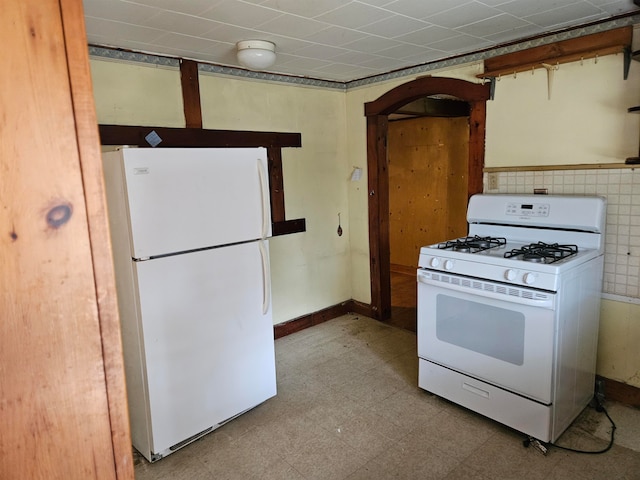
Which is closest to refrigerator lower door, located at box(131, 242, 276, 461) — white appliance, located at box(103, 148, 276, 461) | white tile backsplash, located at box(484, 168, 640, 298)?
white appliance, located at box(103, 148, 276, 461)

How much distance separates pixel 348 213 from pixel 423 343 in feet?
5.98

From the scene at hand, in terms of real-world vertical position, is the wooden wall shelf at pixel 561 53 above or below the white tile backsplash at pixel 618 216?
above

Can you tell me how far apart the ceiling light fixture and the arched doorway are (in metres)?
1.28

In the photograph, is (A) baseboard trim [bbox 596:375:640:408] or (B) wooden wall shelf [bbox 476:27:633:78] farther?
(A) baseboard trim [bbox 596:375:640:408]

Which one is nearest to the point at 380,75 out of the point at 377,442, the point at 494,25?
the point at 494,25

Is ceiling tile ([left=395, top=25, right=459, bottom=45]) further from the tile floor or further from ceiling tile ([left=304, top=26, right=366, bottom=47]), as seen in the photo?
the tile floor

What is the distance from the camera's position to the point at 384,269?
4078 mm

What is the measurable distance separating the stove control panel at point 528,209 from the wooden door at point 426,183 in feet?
7.49

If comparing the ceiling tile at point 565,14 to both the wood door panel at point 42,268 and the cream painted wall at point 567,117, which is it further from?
the wood door panel at point 42,268

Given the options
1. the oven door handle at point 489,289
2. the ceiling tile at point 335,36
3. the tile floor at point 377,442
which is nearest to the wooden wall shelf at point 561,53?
the ceiling tile at point 335,36

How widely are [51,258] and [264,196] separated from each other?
1.80m

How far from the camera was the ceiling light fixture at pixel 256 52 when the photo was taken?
2600mm

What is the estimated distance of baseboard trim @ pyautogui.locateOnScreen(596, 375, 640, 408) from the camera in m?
2.54

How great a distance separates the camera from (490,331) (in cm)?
233
